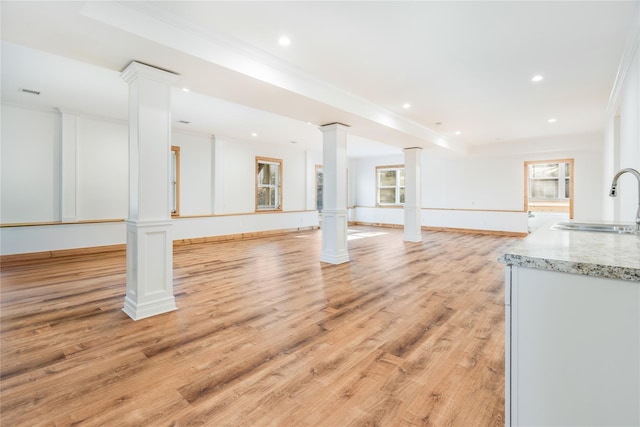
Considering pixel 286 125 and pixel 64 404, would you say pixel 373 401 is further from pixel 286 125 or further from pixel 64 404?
pixel 286 125

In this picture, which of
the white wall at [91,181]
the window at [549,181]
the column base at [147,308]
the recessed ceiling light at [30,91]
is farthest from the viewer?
the window at [549,181]

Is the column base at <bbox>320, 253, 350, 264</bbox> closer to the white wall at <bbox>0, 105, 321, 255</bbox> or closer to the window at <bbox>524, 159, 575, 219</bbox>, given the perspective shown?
the white wall at <bbox>0, 105, 321, 255</bbox>

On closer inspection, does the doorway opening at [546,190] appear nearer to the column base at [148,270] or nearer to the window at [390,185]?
the window at [390,185]

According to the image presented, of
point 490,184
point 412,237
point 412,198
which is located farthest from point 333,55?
point 490,184

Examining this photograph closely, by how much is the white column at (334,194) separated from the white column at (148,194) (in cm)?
262

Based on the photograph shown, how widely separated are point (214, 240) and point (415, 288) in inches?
214

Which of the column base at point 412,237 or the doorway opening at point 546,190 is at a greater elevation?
the doorway opening at point 546,190

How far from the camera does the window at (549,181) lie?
8.56 metres

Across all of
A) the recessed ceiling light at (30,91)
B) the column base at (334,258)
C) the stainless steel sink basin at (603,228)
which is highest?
the recessed ceiling light at (30,91)

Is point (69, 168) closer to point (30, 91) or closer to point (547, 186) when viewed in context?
point (30, 91)

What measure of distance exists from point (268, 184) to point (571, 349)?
838 centimetres

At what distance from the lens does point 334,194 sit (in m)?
5.02

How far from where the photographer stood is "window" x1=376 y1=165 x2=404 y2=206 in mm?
11008

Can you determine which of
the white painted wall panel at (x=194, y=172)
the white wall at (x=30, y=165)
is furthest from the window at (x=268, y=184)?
the white wall at (x=30, y=165)
